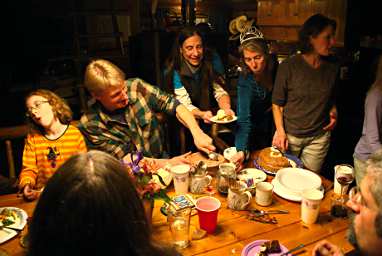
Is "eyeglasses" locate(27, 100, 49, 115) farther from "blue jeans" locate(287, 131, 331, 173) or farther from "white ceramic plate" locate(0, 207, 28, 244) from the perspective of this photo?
"blue jeans" locate(287, 131, 331, 173)

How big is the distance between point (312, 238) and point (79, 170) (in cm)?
107

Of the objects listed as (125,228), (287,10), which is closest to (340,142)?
(287,10)

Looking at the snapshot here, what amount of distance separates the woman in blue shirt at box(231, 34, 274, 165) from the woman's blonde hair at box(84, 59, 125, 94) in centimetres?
104

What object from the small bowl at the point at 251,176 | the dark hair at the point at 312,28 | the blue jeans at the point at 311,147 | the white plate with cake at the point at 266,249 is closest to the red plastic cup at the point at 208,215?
the white plate with cake at the point at 266,249

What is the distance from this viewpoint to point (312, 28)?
2.32 meters

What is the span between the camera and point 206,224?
4.65 feet

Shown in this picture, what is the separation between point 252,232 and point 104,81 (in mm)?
1200

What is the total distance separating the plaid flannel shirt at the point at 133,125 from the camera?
215cm

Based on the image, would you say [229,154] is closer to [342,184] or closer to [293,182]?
[293,182]

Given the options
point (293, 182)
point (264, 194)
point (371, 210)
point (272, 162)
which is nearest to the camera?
point (371, 210)

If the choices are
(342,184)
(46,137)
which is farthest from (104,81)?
(342,184)

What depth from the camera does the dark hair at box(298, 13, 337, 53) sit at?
7.50 feet

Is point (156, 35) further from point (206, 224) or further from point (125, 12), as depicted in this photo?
point (206, 224)

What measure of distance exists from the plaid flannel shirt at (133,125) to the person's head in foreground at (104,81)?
0.16 m
